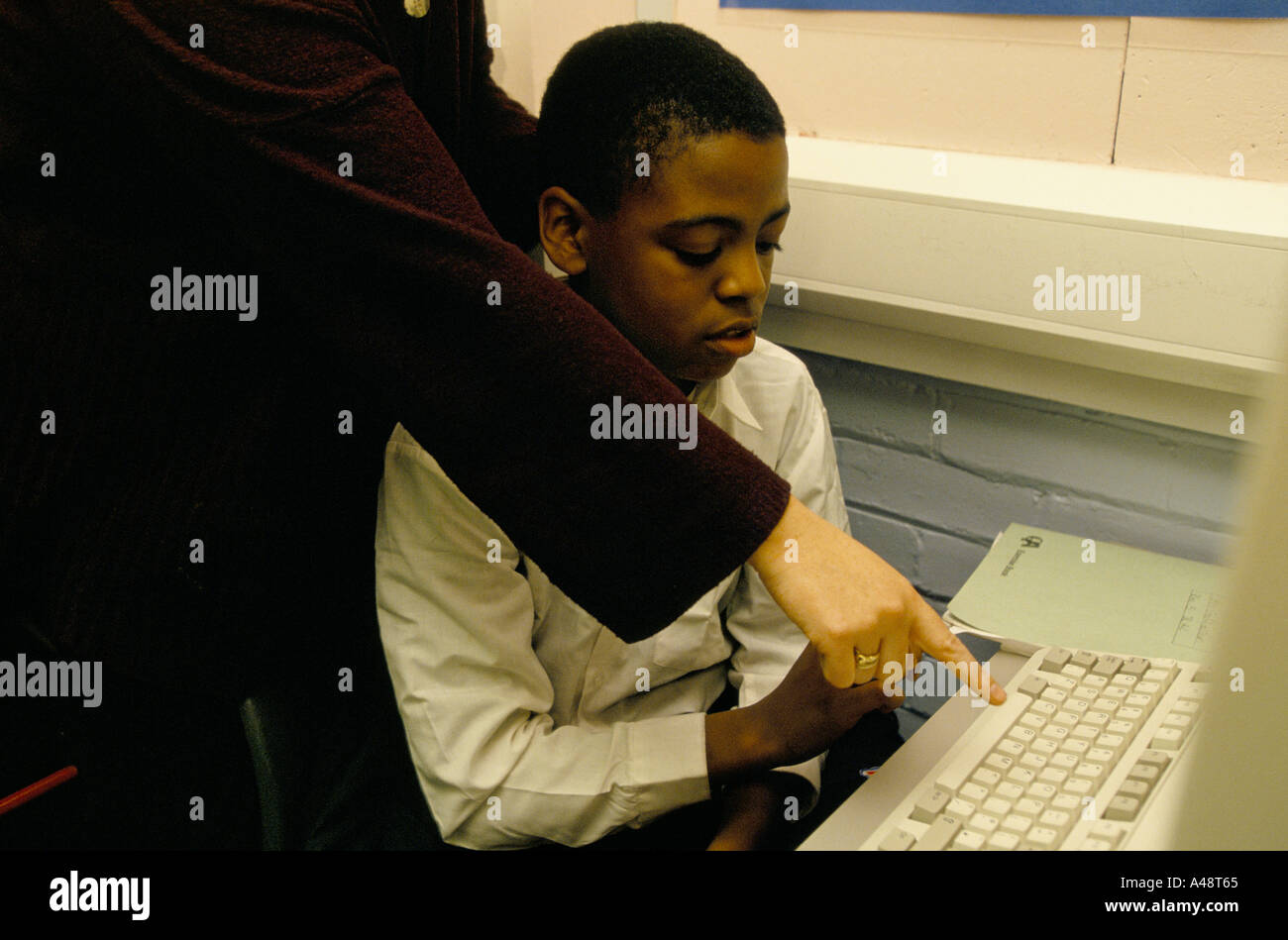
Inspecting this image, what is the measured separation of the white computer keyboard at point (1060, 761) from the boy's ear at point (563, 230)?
47 centimetres

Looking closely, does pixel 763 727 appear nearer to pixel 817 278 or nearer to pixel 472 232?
pixel 472 232

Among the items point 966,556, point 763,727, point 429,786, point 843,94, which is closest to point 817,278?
point 843,94

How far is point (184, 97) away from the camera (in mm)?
527

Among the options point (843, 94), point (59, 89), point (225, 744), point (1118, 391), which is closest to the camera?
point (59, 89)

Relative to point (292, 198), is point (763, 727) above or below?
below

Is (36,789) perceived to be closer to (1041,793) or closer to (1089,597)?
(1041,793)

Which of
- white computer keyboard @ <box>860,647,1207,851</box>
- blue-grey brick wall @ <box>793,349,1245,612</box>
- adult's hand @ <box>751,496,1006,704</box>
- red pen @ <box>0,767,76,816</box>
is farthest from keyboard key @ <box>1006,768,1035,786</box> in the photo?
red pen @ <box>0,767,76,816</box>

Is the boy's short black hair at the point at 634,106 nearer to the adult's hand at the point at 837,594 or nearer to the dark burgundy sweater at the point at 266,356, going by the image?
the dark burgundy sweater at the point at 266,356

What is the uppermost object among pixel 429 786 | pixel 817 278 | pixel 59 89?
pixel 59 89

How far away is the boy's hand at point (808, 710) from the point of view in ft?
2.39

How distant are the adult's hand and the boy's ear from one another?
0.35m
